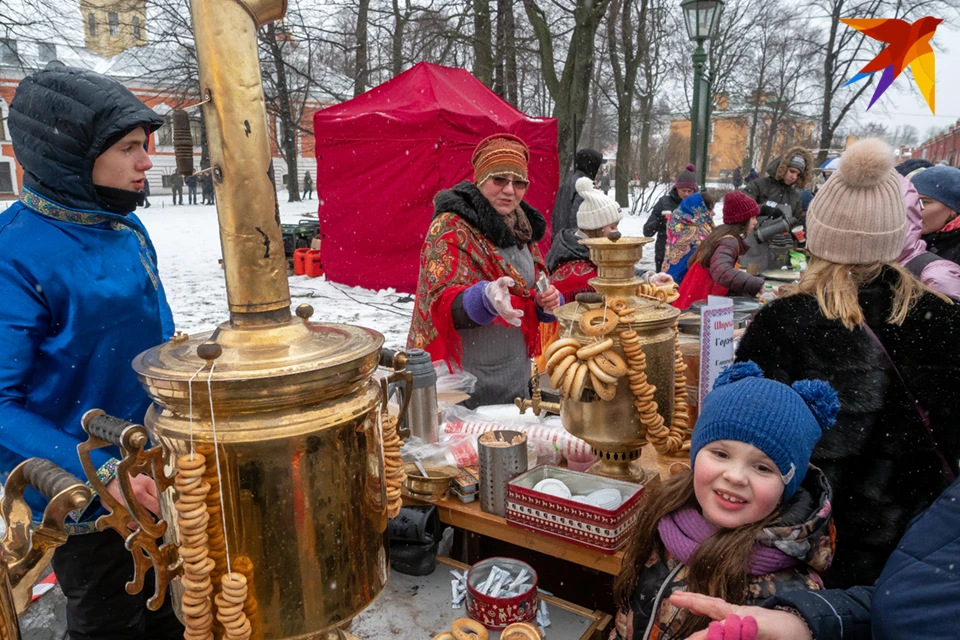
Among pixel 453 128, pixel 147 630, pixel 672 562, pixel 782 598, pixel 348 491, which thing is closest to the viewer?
pixel 348 491

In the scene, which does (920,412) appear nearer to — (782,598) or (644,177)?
(782,598)

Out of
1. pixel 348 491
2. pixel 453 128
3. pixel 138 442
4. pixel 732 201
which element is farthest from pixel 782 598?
pixel 453 128

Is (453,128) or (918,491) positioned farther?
(453,128)

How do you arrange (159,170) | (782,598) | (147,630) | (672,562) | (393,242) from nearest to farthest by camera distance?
(782,598), (672,562), (147,630), (393,242), (159,170)

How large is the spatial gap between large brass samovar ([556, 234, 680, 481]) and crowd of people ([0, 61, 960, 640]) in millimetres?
217

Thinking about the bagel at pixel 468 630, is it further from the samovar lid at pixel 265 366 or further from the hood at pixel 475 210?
the hood at pixel 475 210

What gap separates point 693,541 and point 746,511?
122 mm

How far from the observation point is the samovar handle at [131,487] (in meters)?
0.71

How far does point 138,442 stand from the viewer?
72cm

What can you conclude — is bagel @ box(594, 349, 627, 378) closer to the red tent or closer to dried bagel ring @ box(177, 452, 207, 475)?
dried bagel ring @ box(177, 452, 207, 475)

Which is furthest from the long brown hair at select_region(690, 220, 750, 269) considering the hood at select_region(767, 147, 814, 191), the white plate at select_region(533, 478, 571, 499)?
the white plate at select_region(533, 478, 571, 499)

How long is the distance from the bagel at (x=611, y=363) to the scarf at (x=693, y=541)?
1.05 ft

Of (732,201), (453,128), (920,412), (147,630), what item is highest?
(453,128)

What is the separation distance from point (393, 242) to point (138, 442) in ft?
24.3
